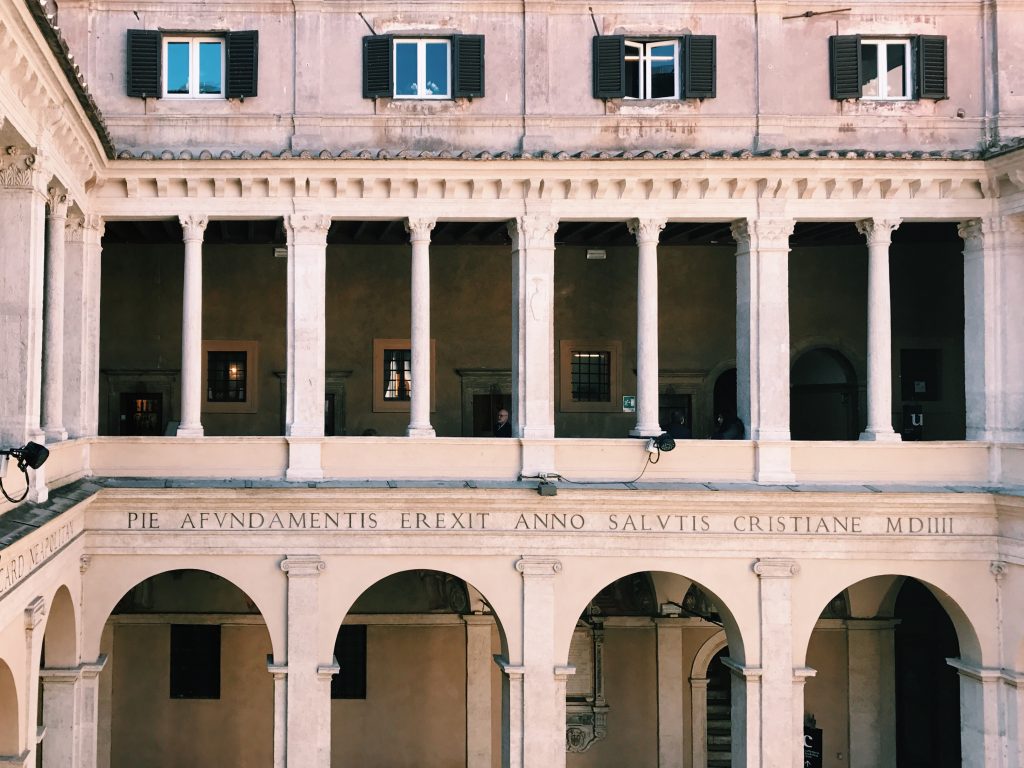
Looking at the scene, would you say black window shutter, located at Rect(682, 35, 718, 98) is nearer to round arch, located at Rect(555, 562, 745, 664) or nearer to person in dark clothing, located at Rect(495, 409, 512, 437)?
person in dark clothing, located at Rect(495, 409, 512, 437)

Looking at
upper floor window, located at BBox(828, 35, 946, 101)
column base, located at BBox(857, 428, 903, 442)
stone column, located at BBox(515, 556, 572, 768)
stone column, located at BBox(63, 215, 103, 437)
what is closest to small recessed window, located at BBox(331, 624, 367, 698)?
stone column, located at BBox(515, 556, 572, 768)

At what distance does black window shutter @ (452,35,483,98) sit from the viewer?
1981 centimetres

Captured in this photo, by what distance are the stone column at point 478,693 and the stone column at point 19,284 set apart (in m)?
11.0

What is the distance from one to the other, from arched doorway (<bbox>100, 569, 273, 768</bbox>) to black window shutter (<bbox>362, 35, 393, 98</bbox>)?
10453 mm

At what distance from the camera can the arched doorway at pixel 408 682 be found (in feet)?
78.8

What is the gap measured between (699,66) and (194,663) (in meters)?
15.4

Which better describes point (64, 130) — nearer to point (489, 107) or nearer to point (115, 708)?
point (489, 107)

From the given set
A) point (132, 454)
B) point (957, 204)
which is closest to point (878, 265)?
point (957, 204)

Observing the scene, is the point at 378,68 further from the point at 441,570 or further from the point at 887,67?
the point at 887,67

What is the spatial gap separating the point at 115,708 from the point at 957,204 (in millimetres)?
18746

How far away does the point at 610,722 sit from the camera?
80.4 ft

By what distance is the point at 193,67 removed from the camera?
65.3ft

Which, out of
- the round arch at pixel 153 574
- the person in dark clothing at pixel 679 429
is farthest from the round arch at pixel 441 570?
the person in dark clothing at pixel 679 429

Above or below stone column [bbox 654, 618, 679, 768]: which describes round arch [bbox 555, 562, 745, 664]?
above
